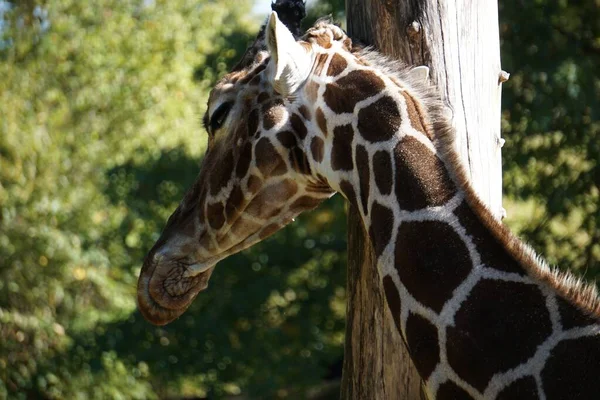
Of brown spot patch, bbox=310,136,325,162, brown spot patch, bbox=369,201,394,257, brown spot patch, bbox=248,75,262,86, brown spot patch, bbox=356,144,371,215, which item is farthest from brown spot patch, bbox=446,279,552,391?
brown spot patch, bbox=248,75,262,86

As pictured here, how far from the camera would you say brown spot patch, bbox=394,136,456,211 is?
2502mm

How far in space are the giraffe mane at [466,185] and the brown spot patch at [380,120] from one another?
86 millimetres

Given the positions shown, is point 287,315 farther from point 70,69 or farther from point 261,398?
point 70,69

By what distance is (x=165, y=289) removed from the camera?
10.4 feet

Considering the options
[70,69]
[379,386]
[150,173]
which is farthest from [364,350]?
[70,69]

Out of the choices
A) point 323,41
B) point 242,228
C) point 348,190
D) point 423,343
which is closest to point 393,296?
point 423,343

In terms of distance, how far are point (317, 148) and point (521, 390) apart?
990 millimetres

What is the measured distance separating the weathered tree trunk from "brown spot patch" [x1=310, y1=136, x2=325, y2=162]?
1.37 ft

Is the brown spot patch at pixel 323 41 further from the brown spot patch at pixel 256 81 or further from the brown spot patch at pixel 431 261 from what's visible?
the brown spot patch at pixel 431 261

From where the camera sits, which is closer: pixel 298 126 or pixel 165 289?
pixel 298 126

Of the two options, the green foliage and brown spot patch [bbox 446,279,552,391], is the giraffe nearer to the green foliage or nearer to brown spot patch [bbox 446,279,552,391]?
brown spot patch [bbox 446,279,552,391]

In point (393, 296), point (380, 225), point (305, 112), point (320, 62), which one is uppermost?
point (320, 62)

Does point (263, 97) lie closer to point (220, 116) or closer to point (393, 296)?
point (220, 116)

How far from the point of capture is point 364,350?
312cm
